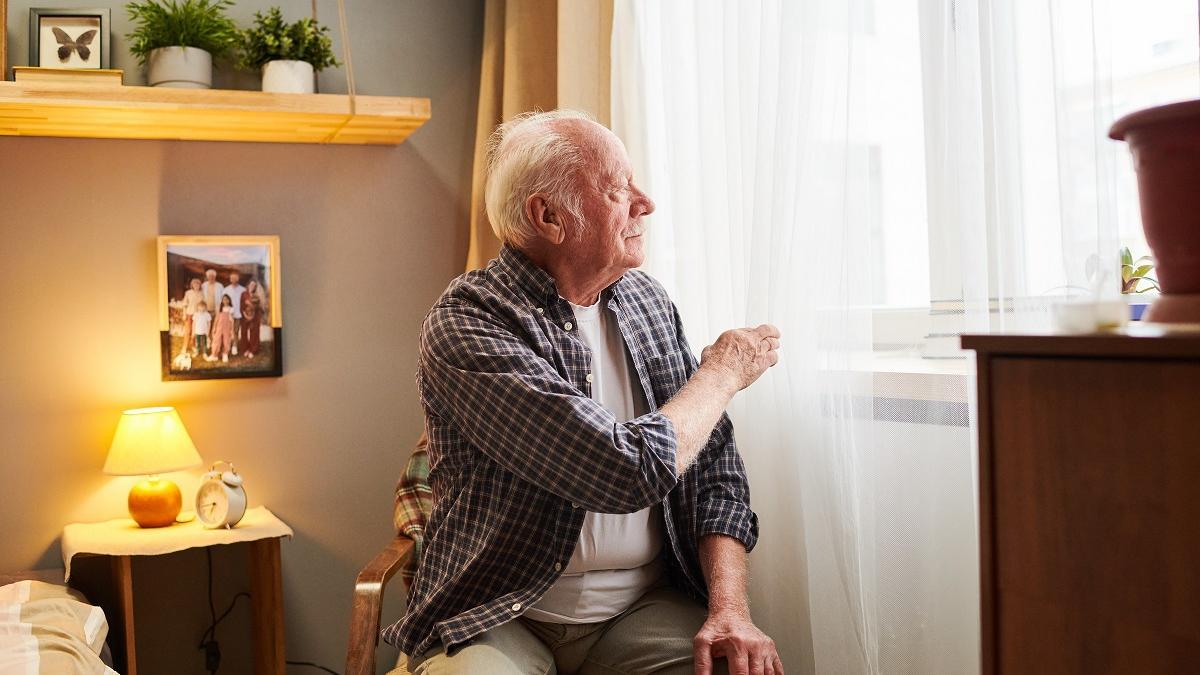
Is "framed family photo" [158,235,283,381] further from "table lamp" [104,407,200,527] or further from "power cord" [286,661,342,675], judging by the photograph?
"power cord" [286,661,342,675]

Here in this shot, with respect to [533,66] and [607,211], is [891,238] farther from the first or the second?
[533,66]

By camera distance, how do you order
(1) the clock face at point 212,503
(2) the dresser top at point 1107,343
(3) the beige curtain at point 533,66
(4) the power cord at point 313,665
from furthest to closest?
1. (4) the power cord at point 313,665
2. (1) the clock face at point 212,503
3. (3) the beige curtain at point 533,66
4. (2) the dresser top at point 1107,343

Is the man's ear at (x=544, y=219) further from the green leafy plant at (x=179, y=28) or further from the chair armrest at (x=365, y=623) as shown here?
the green leafy plant at (x=179, y=28)

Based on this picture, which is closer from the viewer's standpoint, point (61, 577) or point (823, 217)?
point (823, 217)

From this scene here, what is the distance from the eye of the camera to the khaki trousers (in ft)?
5.05

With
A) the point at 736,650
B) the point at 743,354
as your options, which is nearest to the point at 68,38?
the point at 743,354

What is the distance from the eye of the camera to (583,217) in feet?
5.40

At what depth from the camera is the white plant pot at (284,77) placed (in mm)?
2652

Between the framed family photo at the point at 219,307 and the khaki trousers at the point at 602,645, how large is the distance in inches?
55.8

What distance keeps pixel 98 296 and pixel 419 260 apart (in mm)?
863

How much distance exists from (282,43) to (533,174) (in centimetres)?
136

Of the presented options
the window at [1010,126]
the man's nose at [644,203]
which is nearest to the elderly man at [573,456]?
the man's nose at [644,203]

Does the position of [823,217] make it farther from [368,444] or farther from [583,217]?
[368,444]

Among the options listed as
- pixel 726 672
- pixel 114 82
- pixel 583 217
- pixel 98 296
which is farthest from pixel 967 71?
pixel 98 296
